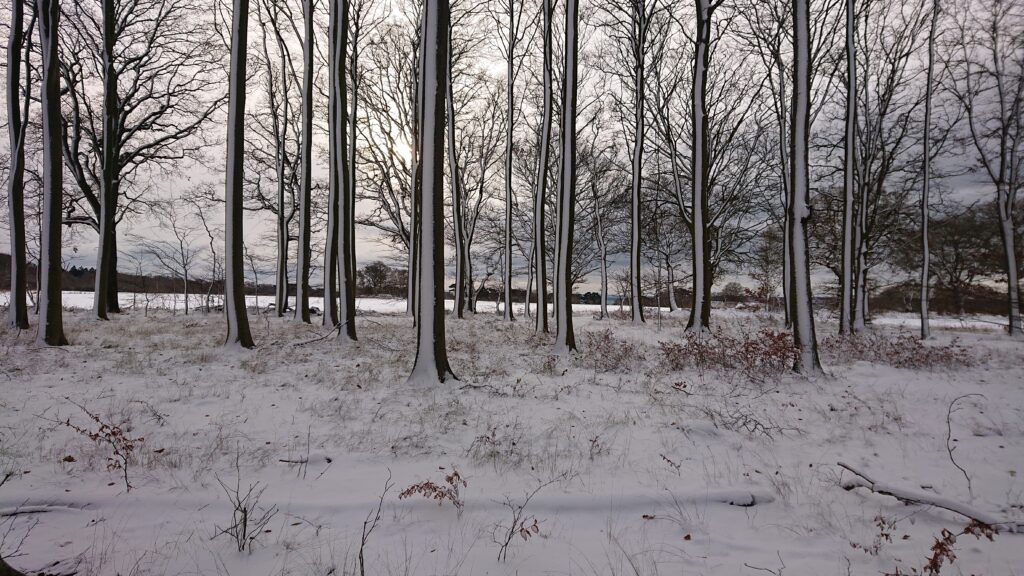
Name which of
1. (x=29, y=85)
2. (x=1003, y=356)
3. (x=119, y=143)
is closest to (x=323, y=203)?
(x=119, y=143)

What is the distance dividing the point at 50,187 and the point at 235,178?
420 cm

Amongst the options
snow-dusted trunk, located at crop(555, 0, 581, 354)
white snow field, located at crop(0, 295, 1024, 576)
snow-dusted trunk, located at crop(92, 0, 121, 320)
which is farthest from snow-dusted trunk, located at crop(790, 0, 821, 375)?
snow-dusted trunk, located at crop(92, 0, 121, 320)

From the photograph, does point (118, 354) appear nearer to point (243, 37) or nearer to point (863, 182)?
point (243, 37)

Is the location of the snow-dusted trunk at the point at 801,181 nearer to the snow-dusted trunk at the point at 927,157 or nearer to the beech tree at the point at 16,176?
the snow-dusted trunk at the point at 927,157

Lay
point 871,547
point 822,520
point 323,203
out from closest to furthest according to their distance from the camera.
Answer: point 871,547 → point 822,520 → point 323,203

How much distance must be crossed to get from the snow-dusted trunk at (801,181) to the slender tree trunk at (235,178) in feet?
34.9

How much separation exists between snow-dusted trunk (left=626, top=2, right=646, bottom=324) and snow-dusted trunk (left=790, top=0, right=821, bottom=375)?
8.60 meters

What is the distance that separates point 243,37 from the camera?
8953 millimetres

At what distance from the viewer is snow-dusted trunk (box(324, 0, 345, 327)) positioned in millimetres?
10898

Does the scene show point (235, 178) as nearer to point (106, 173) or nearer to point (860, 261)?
point (106, 173)

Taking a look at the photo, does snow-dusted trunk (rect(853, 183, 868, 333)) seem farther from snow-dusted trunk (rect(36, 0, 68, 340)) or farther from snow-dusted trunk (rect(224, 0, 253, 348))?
snow-dusted trunk (rect(36, 0, 68, 340))

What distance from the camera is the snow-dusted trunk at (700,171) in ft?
39.5

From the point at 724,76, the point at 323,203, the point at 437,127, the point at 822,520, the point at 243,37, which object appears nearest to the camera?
the point at 822,520

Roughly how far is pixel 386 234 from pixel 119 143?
11.5m
